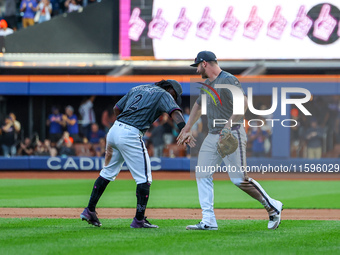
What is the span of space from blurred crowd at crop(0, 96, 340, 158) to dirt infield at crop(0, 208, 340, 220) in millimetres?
8718

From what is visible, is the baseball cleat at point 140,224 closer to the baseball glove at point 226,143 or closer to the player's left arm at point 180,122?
the player's left arm at point 180,122

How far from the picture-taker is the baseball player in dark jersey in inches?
275

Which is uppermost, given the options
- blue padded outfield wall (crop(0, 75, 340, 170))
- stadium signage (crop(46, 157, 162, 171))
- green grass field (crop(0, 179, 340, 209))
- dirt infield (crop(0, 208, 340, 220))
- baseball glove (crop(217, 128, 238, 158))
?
baseball glove (crop(217, 128, 238, 158))

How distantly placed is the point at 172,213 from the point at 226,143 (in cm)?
313

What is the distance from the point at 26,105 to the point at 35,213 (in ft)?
42.6

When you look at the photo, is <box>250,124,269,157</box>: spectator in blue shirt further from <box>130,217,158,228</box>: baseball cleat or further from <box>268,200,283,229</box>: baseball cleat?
<box>130,217,158,228</box>: baseball cleat

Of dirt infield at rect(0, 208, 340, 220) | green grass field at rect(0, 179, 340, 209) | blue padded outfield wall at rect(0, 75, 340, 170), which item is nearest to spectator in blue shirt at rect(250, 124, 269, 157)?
blue padded outfield wall at rect(0, 75, 340, 170)

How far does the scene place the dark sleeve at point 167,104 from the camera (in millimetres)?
6895

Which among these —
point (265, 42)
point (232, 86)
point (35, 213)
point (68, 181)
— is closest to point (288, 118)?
point (265, 42)

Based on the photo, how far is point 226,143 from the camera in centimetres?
681

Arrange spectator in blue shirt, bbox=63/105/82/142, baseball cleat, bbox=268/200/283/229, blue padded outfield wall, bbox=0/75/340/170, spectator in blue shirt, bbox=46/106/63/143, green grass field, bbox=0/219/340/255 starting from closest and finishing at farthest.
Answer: green grass field, bbox=0/219/340/255 < baseball cleat, bbox=268/200/283/229 < spectator in blue shirt, bbox=63/105/82/142 < spectator in blue shirt, bbox=46/106/63/143 < blue padded outfield wall, bbox=0/75/340/170

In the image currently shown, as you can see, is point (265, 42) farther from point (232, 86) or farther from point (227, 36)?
point (232, 86)

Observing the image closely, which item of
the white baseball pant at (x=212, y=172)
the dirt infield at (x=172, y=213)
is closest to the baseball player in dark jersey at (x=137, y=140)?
the white baseball pant at (x=212, y=172)

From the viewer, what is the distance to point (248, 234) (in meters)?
6.77
